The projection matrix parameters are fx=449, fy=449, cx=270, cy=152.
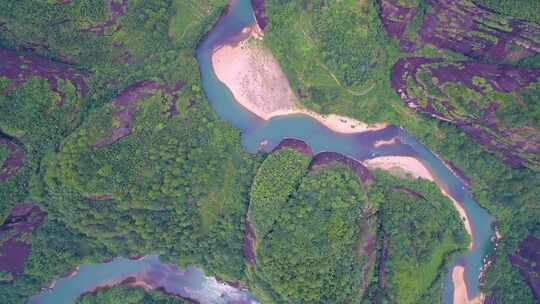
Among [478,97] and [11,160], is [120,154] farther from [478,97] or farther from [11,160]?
[478,97]

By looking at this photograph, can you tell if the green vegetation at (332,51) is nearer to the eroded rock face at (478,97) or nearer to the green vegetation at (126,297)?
the eroded rock face at (478,97)

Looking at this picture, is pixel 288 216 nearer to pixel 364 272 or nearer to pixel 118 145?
pixel 364 272

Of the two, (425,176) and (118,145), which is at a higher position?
(118,145)

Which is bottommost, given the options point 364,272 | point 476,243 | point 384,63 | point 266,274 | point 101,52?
point 476,243

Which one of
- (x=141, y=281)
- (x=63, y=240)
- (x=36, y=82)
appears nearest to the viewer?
(x=36, y=82)

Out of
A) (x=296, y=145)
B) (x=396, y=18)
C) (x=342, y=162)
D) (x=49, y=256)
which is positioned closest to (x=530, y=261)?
(x=342, y=162)

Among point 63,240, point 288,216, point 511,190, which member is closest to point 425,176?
point 511,190

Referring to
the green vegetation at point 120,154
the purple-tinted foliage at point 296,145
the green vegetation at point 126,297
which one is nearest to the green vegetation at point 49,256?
the green vegetation at point 120,154
